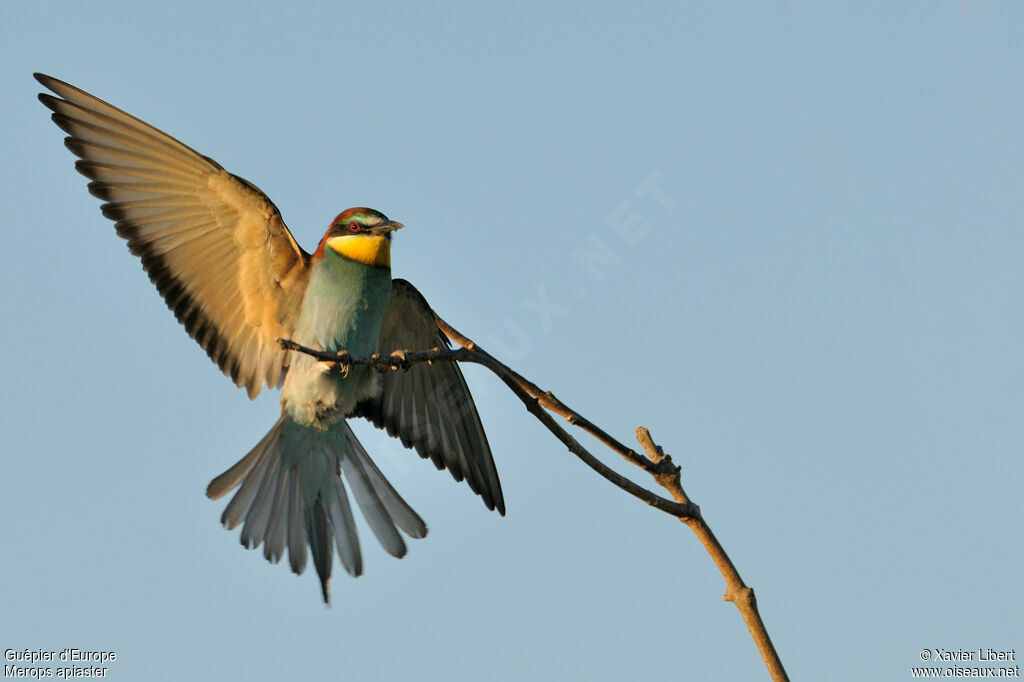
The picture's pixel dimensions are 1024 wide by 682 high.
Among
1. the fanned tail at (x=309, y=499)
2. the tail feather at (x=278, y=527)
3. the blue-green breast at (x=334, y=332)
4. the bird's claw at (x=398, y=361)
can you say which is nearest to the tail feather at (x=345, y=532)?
the fanned tail at (x=309, y=499)

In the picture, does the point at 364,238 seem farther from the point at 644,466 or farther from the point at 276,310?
the point at 644,466

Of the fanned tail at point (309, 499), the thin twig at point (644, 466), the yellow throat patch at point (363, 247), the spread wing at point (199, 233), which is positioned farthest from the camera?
the fanned tail at point (309, 499)

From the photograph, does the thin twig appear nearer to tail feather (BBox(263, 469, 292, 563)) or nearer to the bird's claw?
the bird's claw

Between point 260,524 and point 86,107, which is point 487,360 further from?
point 86,107

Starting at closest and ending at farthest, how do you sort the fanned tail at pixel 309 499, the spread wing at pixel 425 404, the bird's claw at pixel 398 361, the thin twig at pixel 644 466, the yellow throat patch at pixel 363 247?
the thin twig at pixel 644 466 < the bird's claw at pixel 398 361 < the yellow throat patch at pixel 363 247 < the fanned tail at pixel 309 499 < the spread wing at pixel 425 404

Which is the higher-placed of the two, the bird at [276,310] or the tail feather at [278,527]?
the bird at [276,310]

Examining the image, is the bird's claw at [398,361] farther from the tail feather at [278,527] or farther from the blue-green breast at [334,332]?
the tail feather at [278,527]

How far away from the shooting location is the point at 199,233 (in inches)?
210

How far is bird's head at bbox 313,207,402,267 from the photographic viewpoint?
5371 mm

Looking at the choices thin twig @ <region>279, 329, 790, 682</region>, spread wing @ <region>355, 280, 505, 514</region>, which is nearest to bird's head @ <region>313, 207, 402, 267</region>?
spread wing @ <region>355, 280, 505, 514</region>

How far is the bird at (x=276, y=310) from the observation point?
17.1 ft

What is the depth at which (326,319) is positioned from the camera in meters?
5.20

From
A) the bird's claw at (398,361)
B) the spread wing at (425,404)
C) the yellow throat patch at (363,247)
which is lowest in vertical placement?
the bird's claw at (398,361)

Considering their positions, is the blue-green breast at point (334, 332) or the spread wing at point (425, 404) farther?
the spread wing at point (425, 404)
